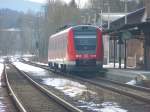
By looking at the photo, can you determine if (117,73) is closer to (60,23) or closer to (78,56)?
(78,56)

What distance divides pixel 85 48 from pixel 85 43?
33cm

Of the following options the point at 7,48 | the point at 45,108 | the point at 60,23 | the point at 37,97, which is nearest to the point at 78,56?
the point at 37,97

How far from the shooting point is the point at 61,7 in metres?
96.9

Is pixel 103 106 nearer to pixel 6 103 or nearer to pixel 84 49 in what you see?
pixel 6 103

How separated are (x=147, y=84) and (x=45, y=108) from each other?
1030 cm

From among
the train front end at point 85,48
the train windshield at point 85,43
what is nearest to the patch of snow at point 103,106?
the train front end at point 85,48

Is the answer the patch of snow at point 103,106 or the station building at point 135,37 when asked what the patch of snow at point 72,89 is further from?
the station building at point 135,37

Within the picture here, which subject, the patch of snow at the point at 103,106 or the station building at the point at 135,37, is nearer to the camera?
the patch of snow at the point at 103,106

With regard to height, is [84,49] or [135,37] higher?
[135,37]

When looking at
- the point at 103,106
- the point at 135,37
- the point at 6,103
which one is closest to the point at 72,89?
the point at 6,103

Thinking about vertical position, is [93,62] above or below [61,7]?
below

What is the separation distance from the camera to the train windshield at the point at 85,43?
3407 centimetres

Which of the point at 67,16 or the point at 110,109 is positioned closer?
the point at 110,109

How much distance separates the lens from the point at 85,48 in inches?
1345
